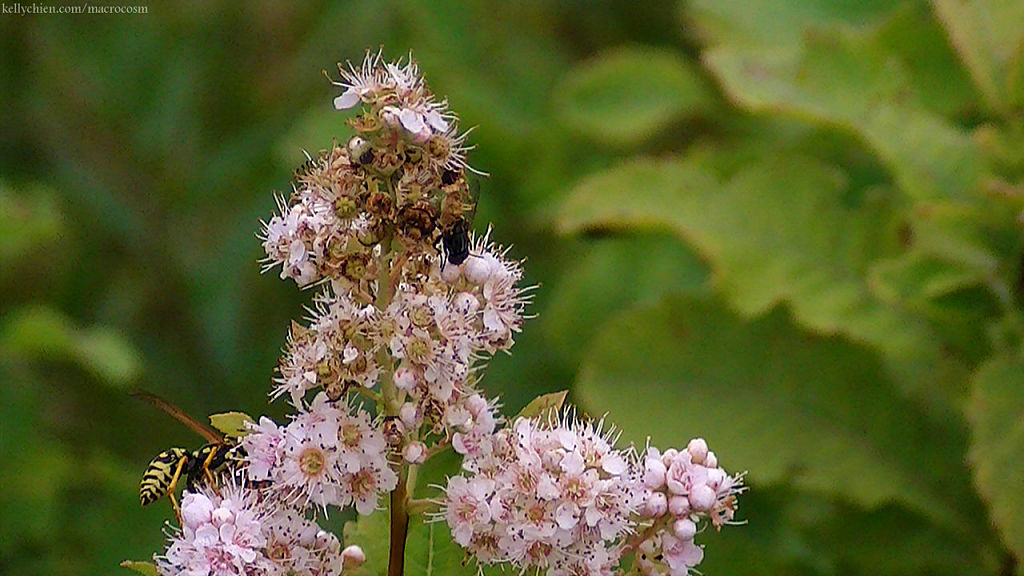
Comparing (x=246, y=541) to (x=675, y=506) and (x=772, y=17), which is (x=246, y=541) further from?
(x=772, y=17)

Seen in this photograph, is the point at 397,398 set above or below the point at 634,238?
below

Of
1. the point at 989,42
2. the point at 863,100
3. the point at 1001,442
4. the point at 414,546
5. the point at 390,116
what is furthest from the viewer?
the point at 863,100

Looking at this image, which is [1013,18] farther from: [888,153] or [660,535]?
[660,535]

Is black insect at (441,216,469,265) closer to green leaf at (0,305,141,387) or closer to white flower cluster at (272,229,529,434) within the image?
white flower cluster at (272,229,529,434)

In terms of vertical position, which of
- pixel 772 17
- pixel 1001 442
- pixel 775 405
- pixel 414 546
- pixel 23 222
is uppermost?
pixel 772 17

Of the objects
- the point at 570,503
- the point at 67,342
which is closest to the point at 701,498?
the point at 570,503

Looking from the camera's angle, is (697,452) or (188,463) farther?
(188,463)

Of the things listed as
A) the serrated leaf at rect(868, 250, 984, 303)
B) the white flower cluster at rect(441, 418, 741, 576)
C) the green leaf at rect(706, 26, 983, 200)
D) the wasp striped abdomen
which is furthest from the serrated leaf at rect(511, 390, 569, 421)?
the green leaf at rect(706, 26, 983, 200)
